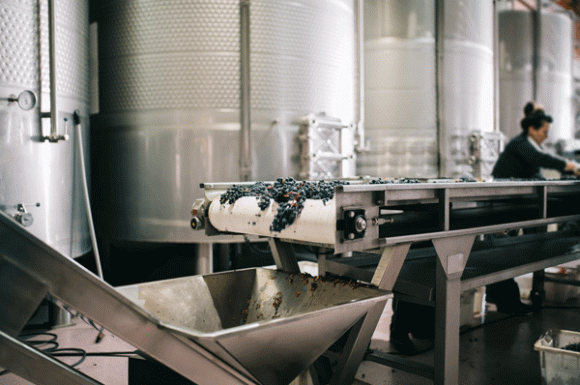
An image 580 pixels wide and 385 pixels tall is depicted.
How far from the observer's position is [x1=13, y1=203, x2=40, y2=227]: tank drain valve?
3.30 m

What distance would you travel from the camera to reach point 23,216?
130 inches

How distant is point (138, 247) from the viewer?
16.9ft

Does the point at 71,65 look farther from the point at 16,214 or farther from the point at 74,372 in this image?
the point at 74,372

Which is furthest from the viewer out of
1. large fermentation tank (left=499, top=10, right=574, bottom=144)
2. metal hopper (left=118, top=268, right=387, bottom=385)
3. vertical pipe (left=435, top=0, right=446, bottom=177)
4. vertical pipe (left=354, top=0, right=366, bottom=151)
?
large fermentation tank (left=499, top=10, right=574, bottom=144)

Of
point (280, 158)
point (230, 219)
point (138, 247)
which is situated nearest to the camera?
point (230, 219)

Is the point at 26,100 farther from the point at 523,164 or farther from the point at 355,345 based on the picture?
the point at 523,164

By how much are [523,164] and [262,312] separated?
120 inches

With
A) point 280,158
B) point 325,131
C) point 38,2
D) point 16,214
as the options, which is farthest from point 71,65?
point 325,131

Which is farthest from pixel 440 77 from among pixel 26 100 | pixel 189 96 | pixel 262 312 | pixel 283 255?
pixel 262 312

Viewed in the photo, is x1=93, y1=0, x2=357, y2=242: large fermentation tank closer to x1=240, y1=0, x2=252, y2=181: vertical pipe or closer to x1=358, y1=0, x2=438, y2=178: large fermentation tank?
x1=240, y1=0, x2=252, y2=181: vertical pipe

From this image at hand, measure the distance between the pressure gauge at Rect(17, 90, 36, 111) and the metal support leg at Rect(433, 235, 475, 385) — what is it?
2.87m

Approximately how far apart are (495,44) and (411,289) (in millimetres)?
5858

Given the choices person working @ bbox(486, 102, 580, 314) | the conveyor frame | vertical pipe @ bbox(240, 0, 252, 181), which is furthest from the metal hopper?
person working @ bbox(486, 102, 580, 314)

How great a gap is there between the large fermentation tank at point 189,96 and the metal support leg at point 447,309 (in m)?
2.28
